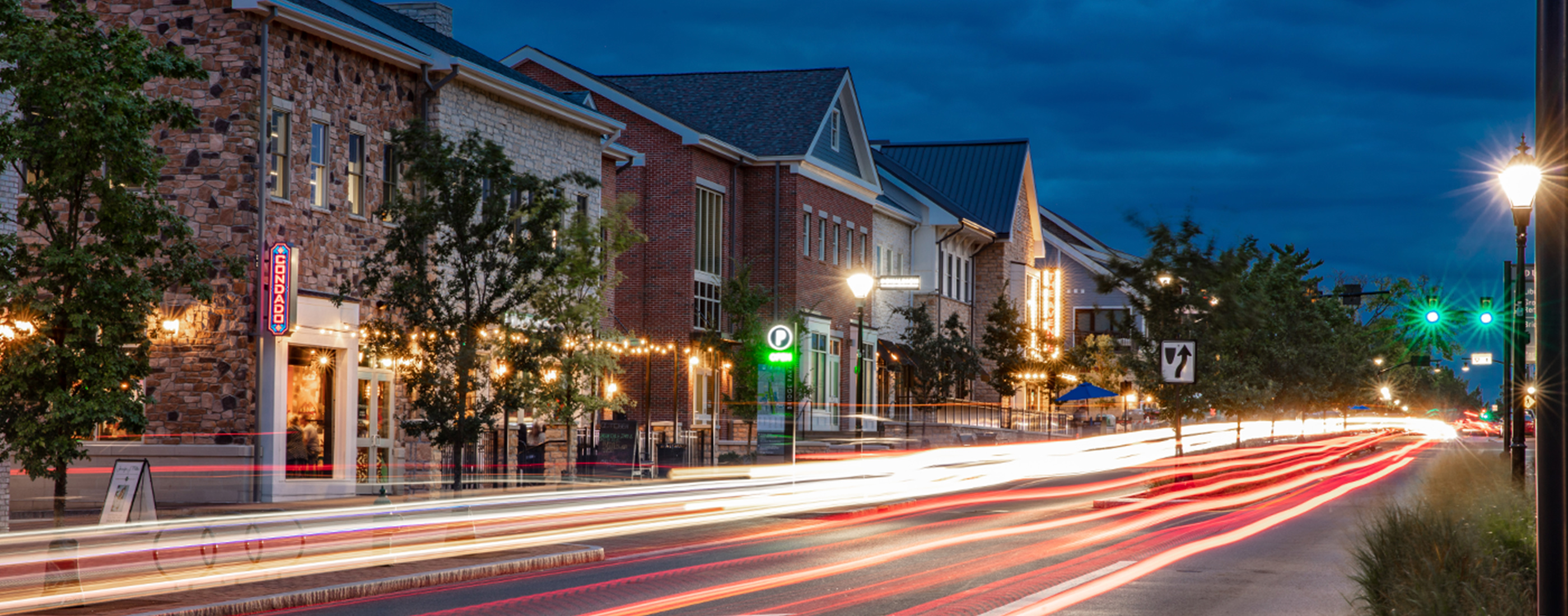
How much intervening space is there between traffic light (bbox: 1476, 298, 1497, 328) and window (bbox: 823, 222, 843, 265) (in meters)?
22.9

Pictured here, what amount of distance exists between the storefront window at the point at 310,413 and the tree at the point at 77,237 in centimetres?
1053

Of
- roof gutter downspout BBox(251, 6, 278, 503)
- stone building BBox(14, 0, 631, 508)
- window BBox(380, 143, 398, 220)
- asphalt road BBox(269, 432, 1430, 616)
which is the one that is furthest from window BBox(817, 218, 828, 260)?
roof gutter downspout BBox(251, 6, 278, 503)

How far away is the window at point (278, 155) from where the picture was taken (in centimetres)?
2586

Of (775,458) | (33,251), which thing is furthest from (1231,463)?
(33,251)

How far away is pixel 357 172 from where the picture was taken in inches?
1126

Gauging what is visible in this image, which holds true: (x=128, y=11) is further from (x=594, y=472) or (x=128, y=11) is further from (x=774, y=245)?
(x=774, y=245)

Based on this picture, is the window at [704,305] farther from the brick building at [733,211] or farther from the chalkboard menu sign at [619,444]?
the chalkboard menu sign at [619,444]

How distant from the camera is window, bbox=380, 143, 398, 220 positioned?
2934 cm

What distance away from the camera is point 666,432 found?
4356 cm

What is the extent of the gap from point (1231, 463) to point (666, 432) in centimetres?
1608

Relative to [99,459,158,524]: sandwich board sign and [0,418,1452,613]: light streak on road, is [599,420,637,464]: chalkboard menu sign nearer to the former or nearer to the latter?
[0,418,1452,613]: light streak on road

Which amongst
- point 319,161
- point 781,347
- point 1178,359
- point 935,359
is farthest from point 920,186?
point 319,161

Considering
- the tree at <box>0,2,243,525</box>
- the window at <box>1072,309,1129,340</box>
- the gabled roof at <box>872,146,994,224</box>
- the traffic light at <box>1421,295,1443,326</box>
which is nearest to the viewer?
the tree at <box>0,2,243,525</box>

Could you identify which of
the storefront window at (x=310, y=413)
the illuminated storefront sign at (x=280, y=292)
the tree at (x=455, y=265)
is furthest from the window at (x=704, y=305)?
the tree at (x=455, y=265)
